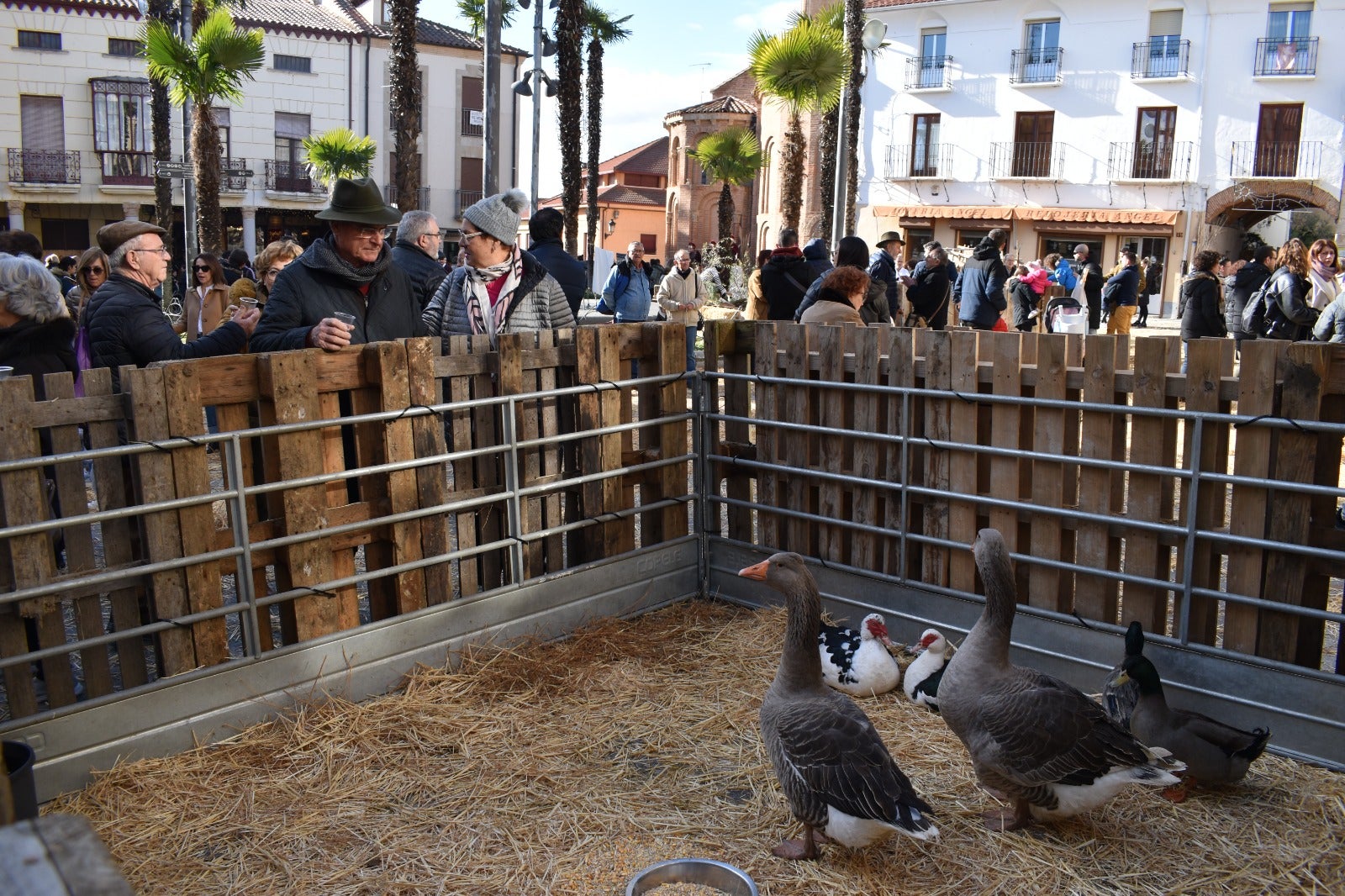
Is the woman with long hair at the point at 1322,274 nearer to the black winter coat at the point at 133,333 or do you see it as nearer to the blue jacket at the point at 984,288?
the blue jacket at the point at 984,288

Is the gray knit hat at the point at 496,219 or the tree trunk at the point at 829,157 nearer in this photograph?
the gray knit hat at the point at 496,219

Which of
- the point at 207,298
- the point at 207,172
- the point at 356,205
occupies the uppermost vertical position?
the point at 207,172

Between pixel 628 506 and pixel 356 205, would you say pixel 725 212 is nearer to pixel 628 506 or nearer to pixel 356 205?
pixel 628 506

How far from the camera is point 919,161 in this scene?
4538 centimetres

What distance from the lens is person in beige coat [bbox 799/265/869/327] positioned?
698 centimetres

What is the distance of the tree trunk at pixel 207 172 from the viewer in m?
24.7

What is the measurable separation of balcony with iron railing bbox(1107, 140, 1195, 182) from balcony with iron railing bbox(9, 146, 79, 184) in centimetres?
4229

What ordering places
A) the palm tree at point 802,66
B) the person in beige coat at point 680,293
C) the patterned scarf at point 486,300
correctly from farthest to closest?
1. the palm tree at point 802,66
2. the person in beige coat at point 680,293
3. the patterned scarf at point 486,300

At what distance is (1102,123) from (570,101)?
2149 centimetres

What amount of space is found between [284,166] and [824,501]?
47.0 meters

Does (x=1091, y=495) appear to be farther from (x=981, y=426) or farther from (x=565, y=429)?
(x=565, y=429)

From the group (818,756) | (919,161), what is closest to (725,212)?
(919,161)

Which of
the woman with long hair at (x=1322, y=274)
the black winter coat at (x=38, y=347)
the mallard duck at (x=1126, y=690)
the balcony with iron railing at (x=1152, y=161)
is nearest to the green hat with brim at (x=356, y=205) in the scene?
the black winter coat at (x=38, y=347)

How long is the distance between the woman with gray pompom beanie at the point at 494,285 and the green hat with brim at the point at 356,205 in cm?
78
